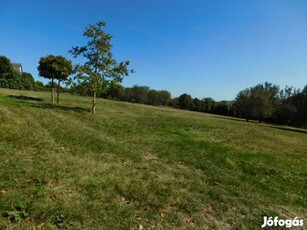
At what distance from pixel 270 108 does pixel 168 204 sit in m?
46.1

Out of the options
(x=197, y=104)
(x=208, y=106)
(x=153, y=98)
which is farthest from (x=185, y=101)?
(x=153, y=98)

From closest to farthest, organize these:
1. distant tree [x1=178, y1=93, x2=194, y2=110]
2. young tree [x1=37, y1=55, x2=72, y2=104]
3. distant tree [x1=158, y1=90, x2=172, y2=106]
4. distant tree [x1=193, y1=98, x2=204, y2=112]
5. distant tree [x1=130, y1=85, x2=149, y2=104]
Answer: young tree [x1=37, y1=55, x2=72, y2=104] < distant tree [x1=193, y1=98, x2=204, y2=112] < distant tree [x1=178, y1=93, x2=194, y2=110] < distant tree [x1=130, y1=85, x2=149, y2=104] < distant tree [x1=158, y1=90, x2=172, y2=106]

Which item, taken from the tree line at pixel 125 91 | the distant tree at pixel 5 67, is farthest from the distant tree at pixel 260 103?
the distant tree at pixel 5 67

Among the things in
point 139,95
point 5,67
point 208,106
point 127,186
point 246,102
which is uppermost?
point 5,67

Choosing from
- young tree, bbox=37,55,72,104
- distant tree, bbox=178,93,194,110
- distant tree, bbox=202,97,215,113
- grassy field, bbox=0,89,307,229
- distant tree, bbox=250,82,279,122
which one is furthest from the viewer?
distant tree, bbox=178,93,194,110

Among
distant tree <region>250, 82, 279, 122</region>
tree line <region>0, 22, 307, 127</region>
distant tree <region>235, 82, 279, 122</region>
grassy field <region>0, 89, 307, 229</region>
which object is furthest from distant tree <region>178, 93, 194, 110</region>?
grassy field <region>0, 89, 307, 229</region>

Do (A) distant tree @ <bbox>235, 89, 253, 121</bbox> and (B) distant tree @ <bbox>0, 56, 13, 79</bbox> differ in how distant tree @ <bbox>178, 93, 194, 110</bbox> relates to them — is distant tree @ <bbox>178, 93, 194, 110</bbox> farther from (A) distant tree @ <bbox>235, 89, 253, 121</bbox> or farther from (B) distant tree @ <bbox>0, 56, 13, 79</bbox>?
(B) distant tree @ <bbox>0, 56, 13, 79</bbox>

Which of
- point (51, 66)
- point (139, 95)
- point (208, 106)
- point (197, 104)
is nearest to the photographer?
point (51, 66)

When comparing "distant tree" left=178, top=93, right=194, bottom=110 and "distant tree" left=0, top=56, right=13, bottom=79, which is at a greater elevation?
"distant tree" left=0, top=56, right=13, bottom=79

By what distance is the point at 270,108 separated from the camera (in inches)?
1730

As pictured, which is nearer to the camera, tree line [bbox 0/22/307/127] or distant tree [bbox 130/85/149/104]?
tree line [bbox 0/22/307/127]

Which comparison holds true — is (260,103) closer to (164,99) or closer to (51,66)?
(51,66)

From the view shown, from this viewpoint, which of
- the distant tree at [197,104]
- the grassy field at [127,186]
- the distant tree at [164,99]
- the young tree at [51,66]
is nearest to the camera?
the grassy field at [127,186]

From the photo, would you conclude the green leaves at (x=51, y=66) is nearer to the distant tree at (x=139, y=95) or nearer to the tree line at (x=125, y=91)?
the tree line at (x=125, y=91)
